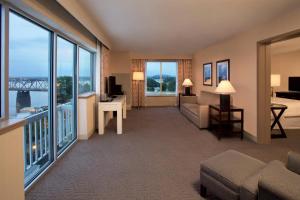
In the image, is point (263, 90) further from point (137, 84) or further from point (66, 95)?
point (137, 84)

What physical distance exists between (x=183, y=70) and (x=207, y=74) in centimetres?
227

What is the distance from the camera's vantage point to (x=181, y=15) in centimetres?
381

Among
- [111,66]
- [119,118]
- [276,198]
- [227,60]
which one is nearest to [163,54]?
[111,66]

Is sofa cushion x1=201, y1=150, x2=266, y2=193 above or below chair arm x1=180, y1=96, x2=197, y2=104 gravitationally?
below

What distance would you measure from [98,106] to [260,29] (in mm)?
3698

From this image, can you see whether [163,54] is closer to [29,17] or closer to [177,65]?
[177,65]

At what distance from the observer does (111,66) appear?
8938 millimetres

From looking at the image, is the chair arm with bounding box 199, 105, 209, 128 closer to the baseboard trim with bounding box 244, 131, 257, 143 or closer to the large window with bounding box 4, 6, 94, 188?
the baseboard trim with bounding box 244, 131, 257, 143

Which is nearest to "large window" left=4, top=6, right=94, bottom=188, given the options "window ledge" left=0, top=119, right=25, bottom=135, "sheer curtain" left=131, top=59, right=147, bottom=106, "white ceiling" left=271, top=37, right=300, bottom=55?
"window ledge" left=0, top=119, right=25, bottom=135

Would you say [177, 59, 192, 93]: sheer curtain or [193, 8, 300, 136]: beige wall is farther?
[177, 59, 192, 93]: sheer curtain

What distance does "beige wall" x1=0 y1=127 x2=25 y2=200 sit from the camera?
1759mm

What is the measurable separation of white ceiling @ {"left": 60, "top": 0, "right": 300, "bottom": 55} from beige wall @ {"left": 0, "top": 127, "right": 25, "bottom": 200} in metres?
1.99

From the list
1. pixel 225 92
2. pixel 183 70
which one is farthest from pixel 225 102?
pixel 183 70

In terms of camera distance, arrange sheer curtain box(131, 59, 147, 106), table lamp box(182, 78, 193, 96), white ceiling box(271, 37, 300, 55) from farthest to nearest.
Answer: sheer curtain box(131, 59, 147, 106) → table lamp box(182, 78, 193, 96) → white ceiling box(271, 37, 300, 55)
